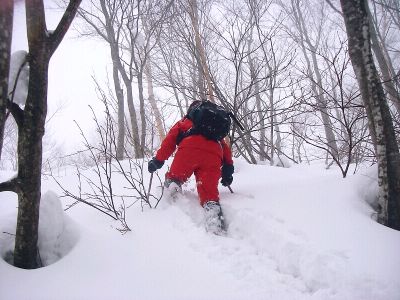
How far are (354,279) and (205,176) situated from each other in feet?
5.65

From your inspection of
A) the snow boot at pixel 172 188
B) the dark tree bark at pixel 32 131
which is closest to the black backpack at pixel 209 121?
the snow boot at pixel 172 188

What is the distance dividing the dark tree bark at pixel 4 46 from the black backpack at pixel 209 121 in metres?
1.94

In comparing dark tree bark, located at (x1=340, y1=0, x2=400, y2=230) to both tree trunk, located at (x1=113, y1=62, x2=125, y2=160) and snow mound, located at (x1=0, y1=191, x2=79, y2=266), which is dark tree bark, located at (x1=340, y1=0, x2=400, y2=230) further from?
tree trunk, located at (x1=113, y1=62, x2=125, y2=160)

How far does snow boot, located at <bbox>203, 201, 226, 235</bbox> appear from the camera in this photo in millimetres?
2744

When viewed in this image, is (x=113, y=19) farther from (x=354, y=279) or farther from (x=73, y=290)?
(x=354, y=279)

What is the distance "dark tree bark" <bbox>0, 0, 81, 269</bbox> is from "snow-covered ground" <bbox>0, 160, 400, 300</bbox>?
184 mm

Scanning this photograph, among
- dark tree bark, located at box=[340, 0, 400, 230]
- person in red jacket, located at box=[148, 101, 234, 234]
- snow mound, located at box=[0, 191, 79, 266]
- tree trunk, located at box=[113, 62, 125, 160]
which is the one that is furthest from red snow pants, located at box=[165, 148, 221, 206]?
tree trunk, located at box=[113, 62, 125, 160]

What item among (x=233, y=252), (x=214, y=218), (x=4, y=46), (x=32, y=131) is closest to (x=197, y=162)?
(x=214, y=218)

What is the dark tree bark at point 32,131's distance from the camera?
6.55 feet

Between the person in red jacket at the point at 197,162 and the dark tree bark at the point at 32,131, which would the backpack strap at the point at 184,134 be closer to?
the person in red jacket at the point at 197,162

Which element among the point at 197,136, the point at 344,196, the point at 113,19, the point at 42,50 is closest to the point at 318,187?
the point at 344,196

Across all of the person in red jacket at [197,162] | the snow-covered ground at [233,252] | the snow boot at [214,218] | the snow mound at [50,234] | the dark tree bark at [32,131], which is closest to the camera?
the snow-covered ground at [233,252]

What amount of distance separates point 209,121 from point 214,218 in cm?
106

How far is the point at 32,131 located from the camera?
2006 millimetres
